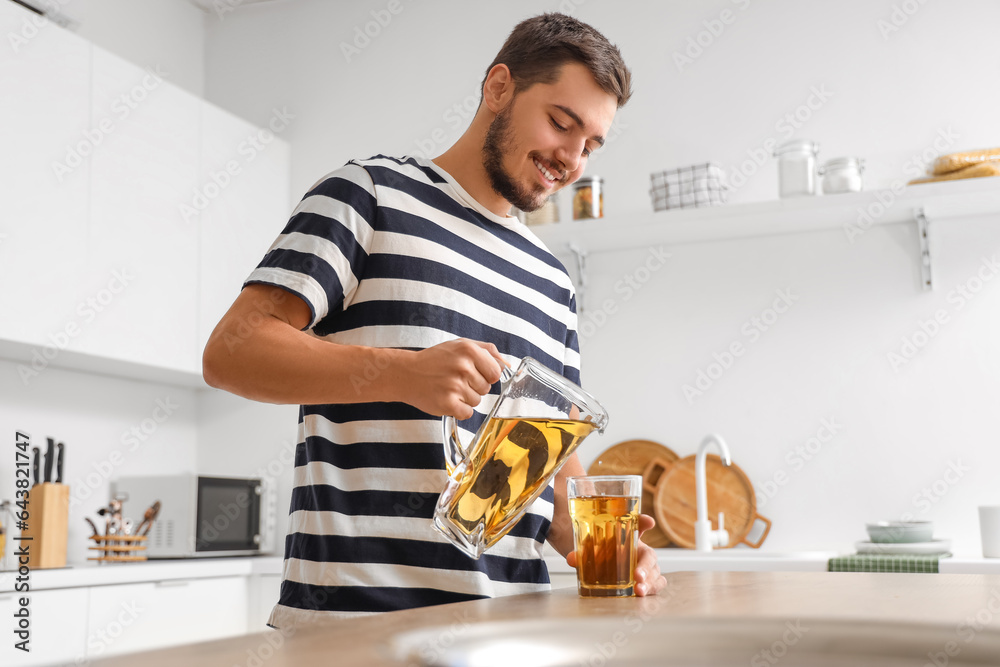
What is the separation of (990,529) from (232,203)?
2264 mm

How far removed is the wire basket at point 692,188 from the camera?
2598 mm

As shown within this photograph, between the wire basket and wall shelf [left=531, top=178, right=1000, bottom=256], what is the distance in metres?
0.05

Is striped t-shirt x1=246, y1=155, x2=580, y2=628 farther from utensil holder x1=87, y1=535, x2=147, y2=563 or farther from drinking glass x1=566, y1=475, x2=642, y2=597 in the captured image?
utensil holder x1=87, y1=535, x2=147, y2=563

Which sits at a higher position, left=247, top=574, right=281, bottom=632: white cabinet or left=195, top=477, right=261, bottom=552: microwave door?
left=195, top=477, right=261, bottom=552: microwave door

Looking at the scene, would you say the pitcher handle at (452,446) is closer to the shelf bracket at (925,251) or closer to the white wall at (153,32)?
the shelf bracket at (925,251)

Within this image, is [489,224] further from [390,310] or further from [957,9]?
[957,9]

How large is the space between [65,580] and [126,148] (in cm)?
114

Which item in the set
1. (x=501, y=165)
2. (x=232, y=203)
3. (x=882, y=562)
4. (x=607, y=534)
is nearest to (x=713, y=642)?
(x=607, y=534)

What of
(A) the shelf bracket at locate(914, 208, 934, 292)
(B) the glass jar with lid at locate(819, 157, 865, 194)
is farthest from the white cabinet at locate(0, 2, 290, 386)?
(A) the shelf bracket at locate(914, 208, 934, 292)

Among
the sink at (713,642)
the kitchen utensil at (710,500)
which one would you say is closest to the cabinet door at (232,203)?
the kitchen utensil at (710,500)

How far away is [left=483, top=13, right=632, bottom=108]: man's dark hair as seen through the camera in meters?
1.13

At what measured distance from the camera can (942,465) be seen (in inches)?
98.3

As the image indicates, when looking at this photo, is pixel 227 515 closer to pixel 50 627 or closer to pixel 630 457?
pixel 50 627

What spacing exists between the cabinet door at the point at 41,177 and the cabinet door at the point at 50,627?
0.59 m
